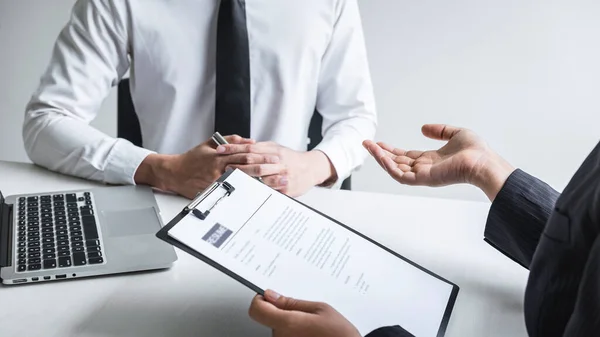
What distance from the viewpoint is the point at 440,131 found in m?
1.11

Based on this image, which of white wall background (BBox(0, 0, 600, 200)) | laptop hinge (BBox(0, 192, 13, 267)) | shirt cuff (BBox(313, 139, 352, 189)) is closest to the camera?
laptop hinge (BBox(0, 192, 13, 267))

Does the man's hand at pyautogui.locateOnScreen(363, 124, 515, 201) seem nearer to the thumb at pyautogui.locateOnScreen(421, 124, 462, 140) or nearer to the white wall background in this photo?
the thumb at pyautogui.locateOnScreen(421, 124, 462, 140)

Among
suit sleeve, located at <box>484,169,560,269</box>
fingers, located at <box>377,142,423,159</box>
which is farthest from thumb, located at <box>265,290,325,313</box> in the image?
Result: fingers, located at <box>377,142,423,159</box>

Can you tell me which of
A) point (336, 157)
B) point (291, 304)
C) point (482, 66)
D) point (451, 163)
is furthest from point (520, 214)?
point (482, 66)

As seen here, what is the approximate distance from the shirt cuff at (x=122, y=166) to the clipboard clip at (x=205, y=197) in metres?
0.36

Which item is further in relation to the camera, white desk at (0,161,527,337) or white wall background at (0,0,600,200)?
white wall background at (0,0,600,200)

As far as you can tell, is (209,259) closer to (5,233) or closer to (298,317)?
(298,317)

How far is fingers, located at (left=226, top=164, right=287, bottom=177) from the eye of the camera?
1123 millimetres

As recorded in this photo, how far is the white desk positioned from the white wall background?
1296mm

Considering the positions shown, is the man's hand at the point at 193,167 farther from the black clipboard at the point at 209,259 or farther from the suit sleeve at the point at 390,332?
the suit sleeve at the point at 390,332

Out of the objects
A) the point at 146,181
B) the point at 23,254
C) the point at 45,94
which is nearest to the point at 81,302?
the point at 23,254

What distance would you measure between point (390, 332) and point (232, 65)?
80 centimetres

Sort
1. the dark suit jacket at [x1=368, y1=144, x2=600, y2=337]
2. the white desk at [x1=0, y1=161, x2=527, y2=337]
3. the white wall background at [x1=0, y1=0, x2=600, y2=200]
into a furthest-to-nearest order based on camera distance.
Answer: the white wall background at [x1=0, y1=0, x2=600, y2=200], the white desk at [x1=0, y1=161, x2=527, y2=337], the dark suit jacket at [x1=368, y1=144, x2=600, y2=337]

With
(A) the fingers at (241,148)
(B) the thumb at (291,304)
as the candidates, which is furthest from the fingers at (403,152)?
(B) the thumb at (291,304)
